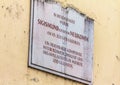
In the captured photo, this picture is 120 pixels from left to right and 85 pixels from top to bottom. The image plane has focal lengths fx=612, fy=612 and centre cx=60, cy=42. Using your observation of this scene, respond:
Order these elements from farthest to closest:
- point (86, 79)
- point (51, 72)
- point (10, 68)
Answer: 1. point (86, 79)
2. point (51, 72)
3. point (10, 68)

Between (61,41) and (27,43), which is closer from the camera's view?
(27,43)

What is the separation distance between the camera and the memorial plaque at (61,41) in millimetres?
8305

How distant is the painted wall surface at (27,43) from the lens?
7879 mm

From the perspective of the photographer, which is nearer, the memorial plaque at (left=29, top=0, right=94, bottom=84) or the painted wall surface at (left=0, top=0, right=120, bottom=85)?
the painted wall surface at (left=0, top=0, right=120, bottom=85)

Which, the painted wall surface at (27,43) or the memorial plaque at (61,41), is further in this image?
the memorial plaque at (61,41)

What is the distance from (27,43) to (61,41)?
0.65m

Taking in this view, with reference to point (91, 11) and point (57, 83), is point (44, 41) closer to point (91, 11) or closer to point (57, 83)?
point (57, 83)

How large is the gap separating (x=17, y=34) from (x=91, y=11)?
1.65 meters

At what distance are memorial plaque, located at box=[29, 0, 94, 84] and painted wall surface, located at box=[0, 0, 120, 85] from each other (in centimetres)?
10

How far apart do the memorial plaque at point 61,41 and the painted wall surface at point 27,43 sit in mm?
99

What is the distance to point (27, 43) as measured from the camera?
8.17 metres

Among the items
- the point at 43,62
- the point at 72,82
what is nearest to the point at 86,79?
the point at 72,82

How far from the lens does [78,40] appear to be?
8.92 m

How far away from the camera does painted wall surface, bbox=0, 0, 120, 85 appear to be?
310 inches
